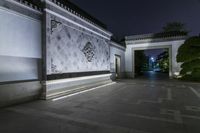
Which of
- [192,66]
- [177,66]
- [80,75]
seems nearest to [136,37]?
[177,66]

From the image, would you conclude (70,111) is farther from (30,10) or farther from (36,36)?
(30,10)

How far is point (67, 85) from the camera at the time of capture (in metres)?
6.62

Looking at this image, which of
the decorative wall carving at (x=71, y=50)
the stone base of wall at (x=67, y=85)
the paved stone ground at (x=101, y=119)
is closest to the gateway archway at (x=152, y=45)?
the decorative wall carving at (x=71, y=50)

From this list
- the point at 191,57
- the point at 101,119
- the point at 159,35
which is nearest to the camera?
the point at 101,119

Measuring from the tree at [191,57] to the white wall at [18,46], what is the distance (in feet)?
32.4

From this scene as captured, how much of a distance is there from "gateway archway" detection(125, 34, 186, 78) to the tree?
2.14 metres

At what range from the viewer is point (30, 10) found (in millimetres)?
5172

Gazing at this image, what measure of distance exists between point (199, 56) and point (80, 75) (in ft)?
27.3

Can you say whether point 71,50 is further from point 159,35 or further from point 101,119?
point 159,35

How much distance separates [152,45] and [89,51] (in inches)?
322

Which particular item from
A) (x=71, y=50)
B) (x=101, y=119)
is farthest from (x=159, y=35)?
(x=101, y=119)

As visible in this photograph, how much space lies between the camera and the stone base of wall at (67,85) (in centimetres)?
549

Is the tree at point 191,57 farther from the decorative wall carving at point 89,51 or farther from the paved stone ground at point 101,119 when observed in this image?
the paved stone ground at point 101,119

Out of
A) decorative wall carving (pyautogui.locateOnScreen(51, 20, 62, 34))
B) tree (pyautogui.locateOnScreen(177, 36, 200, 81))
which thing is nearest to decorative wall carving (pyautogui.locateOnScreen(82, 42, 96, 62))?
decorative wall carving (pyautogui.locateOnScreen(51, 20, 62, 34))
